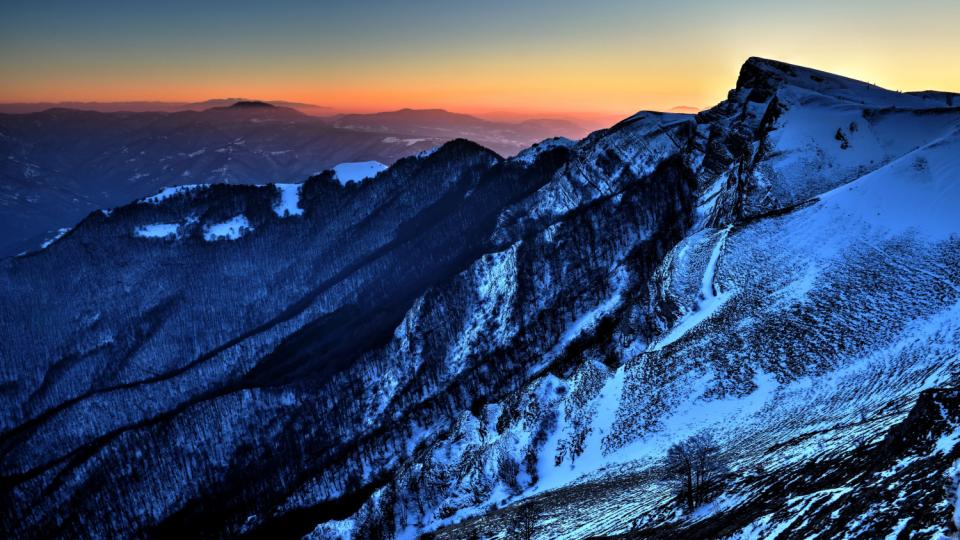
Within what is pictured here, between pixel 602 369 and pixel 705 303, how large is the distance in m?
16.5

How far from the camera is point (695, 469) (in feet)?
137

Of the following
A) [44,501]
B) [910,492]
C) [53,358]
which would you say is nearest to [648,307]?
[910,492]

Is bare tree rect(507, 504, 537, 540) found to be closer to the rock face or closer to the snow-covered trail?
the rock face

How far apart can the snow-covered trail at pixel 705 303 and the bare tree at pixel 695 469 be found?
18239mm

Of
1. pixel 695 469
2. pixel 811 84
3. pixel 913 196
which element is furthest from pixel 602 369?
pixel 811 84

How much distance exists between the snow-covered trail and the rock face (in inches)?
18.3

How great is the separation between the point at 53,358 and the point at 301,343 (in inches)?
4006

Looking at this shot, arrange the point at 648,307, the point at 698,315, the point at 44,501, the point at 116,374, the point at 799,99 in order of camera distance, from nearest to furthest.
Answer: the point at 698,315 → the point at 648,307 → the point at 799,99 → the point at 44,501 → the point at 116,374

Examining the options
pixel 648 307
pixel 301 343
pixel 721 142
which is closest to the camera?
pixel 648 307

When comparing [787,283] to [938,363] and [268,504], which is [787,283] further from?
[268,504]

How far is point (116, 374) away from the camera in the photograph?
635ft

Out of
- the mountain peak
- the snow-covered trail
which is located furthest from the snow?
the mountain peak

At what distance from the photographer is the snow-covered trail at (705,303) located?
6438cm

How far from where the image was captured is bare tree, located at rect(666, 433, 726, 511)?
34.1 m
